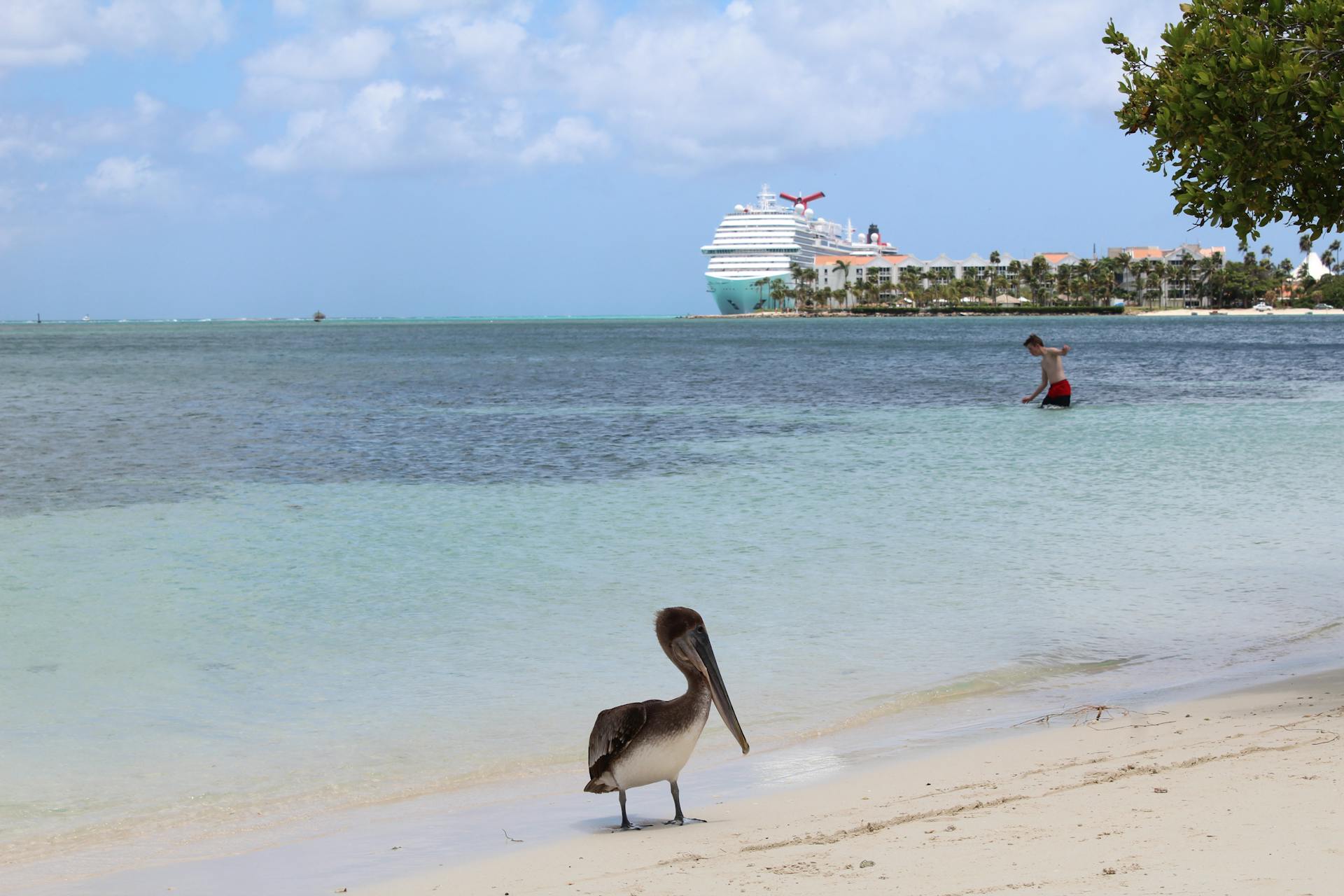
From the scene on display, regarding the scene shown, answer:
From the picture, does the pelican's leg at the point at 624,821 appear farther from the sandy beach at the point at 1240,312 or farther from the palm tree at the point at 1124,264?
the palm tree at the point at 1124,264

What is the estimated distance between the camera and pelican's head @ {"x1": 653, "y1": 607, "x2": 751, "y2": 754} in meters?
3.93

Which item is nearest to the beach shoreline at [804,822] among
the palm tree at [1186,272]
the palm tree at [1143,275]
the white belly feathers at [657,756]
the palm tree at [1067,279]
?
the white belly feathers at [657,756]

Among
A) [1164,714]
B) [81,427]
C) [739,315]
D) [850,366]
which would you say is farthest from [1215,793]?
[739,315]

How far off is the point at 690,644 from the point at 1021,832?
118 centimetres

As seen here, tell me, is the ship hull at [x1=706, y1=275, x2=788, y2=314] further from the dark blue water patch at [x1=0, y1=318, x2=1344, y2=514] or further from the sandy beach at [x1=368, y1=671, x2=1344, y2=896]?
the sandy beach at [x1=368, y1=671, x2=1344, y2=896]

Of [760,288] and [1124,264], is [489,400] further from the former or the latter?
[1124,264]

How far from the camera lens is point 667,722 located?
12.9 feet

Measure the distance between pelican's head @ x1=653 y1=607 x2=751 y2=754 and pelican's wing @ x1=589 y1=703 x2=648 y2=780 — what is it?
0.21 m

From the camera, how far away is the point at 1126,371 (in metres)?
39.6

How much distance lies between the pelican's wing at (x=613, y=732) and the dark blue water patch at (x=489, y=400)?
1077 centimetres

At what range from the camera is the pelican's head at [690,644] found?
3.93 meters

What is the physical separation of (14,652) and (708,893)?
556 cm

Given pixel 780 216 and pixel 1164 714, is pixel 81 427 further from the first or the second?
pixel 780 216

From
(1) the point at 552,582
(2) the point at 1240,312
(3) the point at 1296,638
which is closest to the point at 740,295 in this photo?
(2) the point at 1240,312
